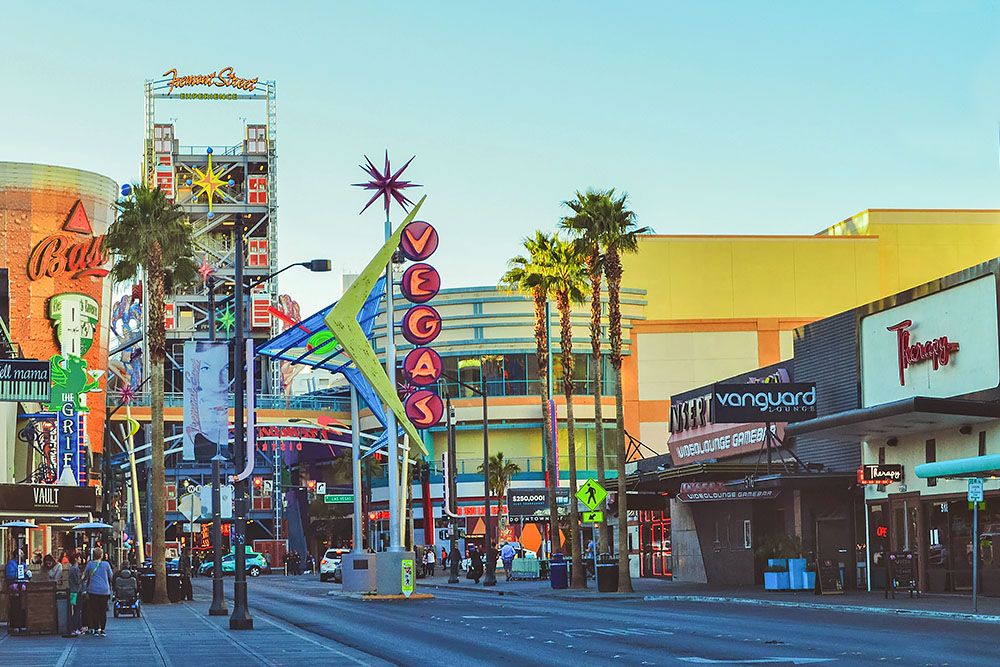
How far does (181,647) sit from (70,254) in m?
49.8

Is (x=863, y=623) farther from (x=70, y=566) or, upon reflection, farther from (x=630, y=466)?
(x=630, y=466)

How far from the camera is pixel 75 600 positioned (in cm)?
2934

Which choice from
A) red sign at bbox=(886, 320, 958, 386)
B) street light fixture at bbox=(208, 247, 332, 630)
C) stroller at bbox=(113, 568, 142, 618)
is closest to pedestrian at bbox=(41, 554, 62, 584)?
street light fixture at bbox=(208, 247, 332, 630)

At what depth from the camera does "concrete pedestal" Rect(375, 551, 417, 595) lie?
4703cm

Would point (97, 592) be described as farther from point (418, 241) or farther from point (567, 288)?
point (567, 288)

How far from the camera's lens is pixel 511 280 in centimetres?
5838

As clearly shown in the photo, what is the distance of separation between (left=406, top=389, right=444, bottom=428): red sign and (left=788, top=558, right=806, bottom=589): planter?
1412cm

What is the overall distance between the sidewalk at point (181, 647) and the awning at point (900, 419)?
48.9 feet

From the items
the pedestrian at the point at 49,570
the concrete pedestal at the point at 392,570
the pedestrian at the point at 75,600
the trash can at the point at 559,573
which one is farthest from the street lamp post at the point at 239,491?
the trash can at the point at 559,573

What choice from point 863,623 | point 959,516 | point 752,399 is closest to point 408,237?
point 752,399

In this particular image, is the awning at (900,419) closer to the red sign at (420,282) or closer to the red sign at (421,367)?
the red sign at (421,367)

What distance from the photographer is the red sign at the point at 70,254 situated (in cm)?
7100

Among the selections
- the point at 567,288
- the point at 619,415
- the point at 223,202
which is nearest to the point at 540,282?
the point at 567,288

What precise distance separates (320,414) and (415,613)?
7171 cm
